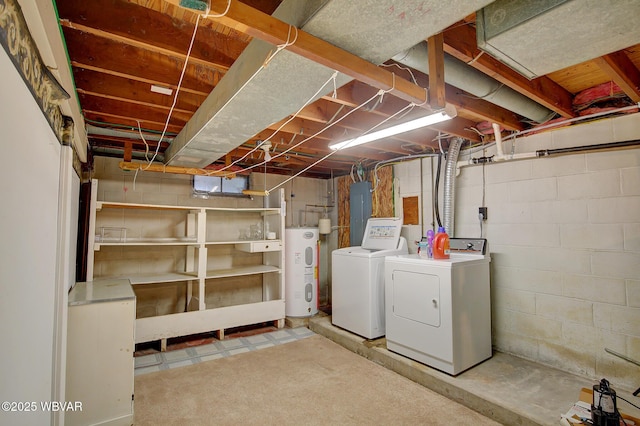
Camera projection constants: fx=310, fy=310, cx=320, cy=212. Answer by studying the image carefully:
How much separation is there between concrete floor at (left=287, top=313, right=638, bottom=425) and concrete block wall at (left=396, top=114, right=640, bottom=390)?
0.21 metres

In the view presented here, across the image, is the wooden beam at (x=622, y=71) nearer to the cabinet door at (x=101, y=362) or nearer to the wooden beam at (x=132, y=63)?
the wooden beam at (x=132, y=63)

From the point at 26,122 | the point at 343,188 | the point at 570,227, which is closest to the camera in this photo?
the point at 26,122

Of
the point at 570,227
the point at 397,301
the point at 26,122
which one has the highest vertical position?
the point at 26,122

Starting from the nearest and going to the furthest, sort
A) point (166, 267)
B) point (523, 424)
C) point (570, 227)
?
point (523, 424) < point (570, 227) < point (166, 267)

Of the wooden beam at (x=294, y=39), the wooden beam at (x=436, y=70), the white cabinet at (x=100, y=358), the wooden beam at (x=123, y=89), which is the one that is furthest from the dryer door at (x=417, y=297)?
the wooden beam at (x=123, y=89)

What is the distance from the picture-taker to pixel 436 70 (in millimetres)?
1583

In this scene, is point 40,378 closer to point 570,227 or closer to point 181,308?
point 181,308

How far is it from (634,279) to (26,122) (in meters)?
3.66

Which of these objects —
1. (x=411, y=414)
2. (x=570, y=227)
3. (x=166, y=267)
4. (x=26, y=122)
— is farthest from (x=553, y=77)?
(x=166, y=267)

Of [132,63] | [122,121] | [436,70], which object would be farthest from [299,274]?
[436,70]

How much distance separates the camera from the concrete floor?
209cm

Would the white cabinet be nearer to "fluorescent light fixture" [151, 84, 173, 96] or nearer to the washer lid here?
"fluorescent light fixture" [151, 84, 173, 96]

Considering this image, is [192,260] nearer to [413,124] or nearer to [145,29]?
[145,29]

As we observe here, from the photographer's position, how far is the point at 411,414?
2270 millimetres
